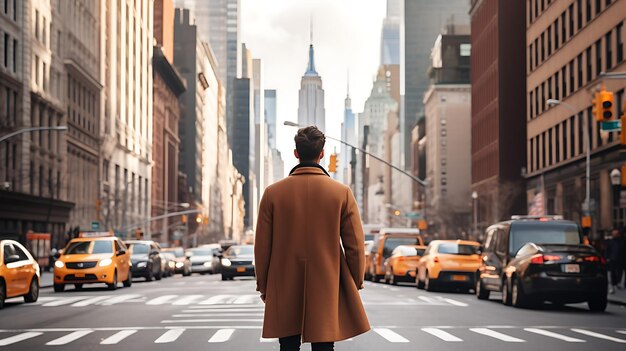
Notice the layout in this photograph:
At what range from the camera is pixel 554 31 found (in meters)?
70.5

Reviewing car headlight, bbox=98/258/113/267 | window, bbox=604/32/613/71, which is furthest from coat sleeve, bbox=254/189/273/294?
window, bbox=604/32/613/71

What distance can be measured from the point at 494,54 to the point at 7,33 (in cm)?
4950

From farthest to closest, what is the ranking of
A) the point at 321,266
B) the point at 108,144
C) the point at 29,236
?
the point at 108,144, the point at 29,236, the point at 321,266

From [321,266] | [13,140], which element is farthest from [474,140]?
[321,266]

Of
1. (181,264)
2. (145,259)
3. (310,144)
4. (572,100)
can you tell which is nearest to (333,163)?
(145,259)

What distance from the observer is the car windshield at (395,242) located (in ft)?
139

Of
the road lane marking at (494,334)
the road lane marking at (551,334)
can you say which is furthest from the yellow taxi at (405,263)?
the road lane marking at (494,334)

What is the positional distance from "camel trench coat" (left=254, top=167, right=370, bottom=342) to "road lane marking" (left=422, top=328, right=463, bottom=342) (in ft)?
25.7

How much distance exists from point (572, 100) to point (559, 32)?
6205mm

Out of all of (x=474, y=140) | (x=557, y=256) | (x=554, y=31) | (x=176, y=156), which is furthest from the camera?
(x=176, y=156)

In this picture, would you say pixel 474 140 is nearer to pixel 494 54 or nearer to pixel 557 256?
pixel 494 54

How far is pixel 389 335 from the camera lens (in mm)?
15648

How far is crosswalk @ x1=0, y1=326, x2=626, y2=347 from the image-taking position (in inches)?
587

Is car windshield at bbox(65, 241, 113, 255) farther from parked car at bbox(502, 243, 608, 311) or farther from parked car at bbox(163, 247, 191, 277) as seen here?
parked car at bbox(163, 247, 191, 277)
